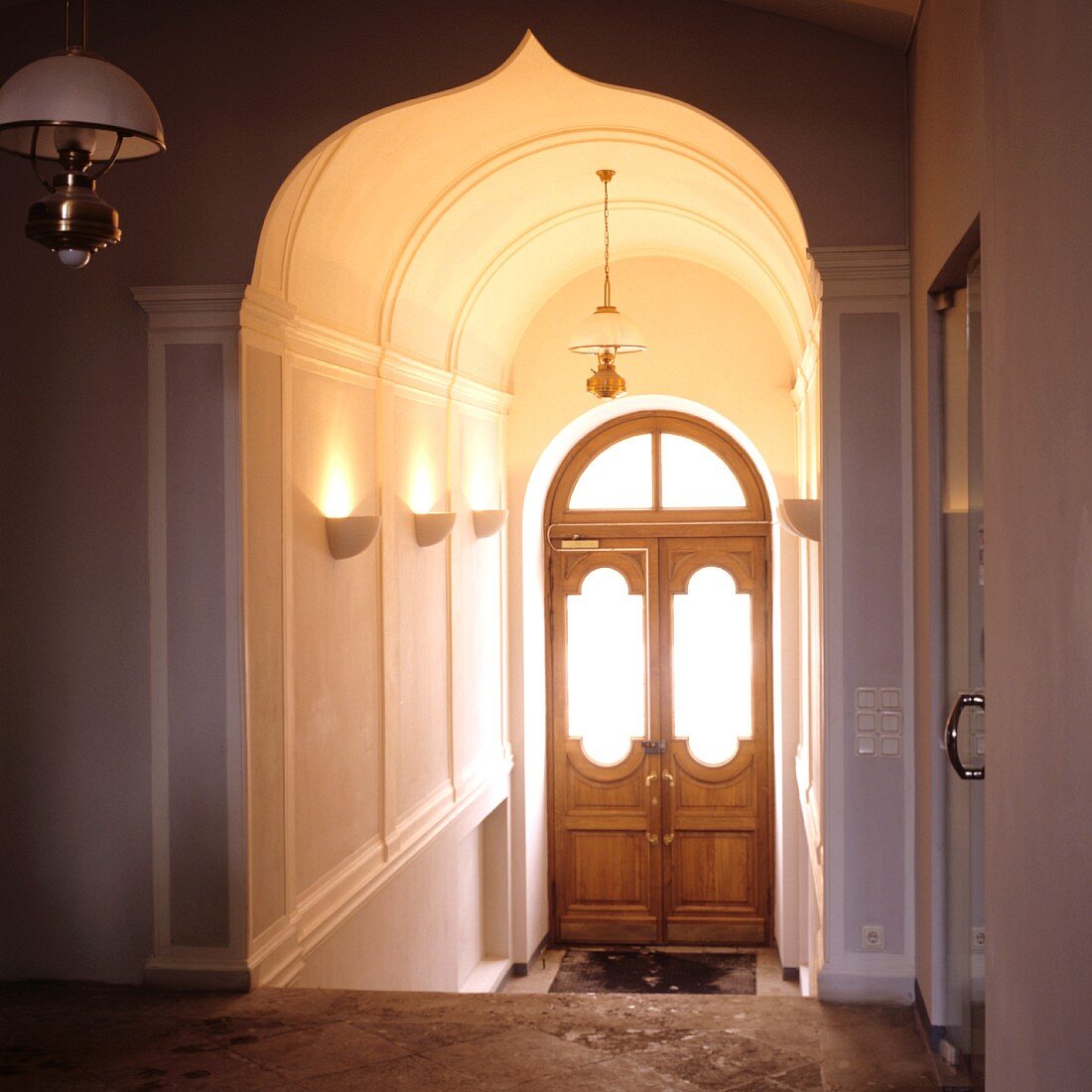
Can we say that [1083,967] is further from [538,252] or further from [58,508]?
[538,252]

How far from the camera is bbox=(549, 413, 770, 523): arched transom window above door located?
38.5 ft

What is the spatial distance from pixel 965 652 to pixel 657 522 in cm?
699

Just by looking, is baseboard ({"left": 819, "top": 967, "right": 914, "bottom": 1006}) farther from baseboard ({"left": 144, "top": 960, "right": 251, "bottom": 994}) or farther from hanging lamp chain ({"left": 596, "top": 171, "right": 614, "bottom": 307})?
hanging lamp chain ({"left": 596, "top": 171, "right": 614, "bottom": 307})

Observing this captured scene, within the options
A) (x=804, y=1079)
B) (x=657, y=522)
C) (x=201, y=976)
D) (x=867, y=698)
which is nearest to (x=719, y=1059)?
(x=804, y=1079)

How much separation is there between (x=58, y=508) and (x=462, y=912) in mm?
5267

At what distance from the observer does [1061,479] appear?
231 cm

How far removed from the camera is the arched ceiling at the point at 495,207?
20.6 ft

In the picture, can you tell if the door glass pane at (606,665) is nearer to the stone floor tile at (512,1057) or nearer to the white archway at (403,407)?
the white archway at (403,407)

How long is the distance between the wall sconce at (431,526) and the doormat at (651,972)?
416 centimetres

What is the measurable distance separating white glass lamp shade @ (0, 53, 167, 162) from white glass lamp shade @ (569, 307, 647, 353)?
18.0 feet

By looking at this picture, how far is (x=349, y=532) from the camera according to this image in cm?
685

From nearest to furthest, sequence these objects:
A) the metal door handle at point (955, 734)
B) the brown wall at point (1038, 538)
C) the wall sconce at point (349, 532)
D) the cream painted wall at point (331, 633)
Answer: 1. the brown wall at point (1038, 538)
2. the metal door handle at point (955, 734)
3. the cream painted wall at point (331, 633)
4. the wall sconce at point (349, 532)

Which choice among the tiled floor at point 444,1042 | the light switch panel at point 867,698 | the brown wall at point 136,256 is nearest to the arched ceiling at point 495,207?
the brown wall at point 136,256

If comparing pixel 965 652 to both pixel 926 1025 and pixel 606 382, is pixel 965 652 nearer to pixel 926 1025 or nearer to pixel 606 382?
pixel 926 1025
